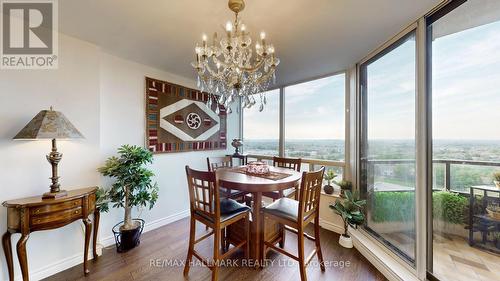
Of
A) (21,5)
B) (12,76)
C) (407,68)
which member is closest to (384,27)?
(407,68)

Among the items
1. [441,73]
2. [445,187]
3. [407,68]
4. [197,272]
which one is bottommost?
[197,272]

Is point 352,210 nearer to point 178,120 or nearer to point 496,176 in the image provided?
point 496,176

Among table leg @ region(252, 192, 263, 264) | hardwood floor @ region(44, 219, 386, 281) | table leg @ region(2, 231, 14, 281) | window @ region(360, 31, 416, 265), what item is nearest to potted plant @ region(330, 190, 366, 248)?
hardwood floor @ region(44, 219, 386, 281)

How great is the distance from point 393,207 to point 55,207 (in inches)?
126

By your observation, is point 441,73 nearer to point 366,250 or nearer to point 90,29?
point 366,250

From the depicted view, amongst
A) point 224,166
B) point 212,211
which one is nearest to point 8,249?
point 212,211

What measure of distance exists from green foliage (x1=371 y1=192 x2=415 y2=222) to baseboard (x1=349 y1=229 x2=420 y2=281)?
11.6 inches

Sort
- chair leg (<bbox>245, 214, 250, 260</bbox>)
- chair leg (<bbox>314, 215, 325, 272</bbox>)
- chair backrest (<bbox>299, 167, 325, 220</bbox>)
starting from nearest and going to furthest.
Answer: chair backrest (<bbox>299, 167, 325, 220</bbox>) < chair leg (<bbox>314, 215, 325, 272</bbox>) < chair leg (<bbox>245, 214, 250, 260</bbox>)

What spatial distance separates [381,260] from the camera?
6.02 ft

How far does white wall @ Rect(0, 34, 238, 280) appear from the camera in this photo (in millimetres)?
1600

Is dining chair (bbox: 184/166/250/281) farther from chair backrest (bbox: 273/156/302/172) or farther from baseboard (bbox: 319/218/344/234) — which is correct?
baseboard (bbox: 319/218/344/234)

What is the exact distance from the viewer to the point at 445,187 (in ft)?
4.92

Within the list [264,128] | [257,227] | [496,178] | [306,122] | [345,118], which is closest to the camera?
[496,178]

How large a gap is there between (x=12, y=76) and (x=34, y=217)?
4.06 feet
